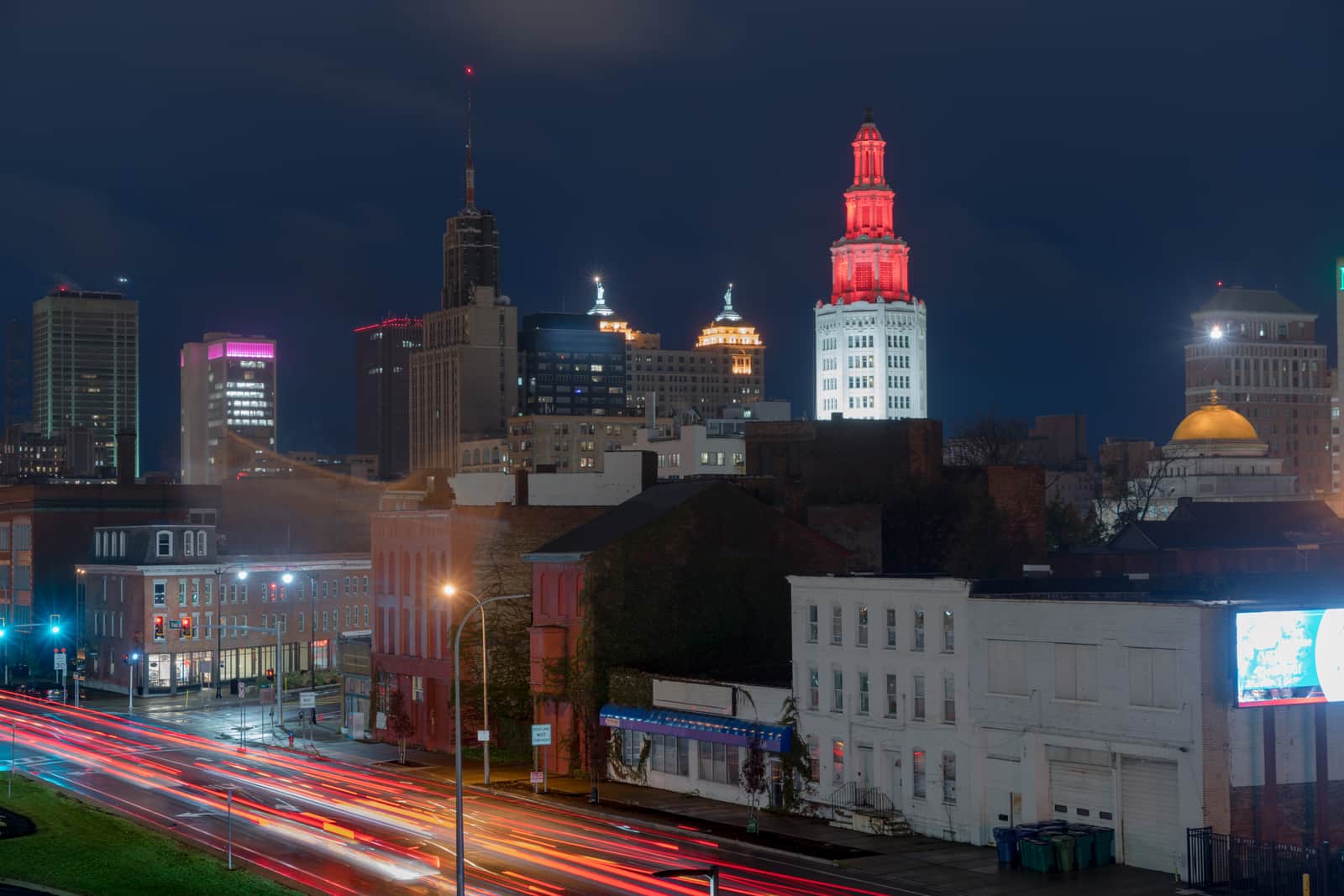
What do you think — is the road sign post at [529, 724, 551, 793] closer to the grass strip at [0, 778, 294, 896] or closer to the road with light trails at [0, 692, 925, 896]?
the road with light trails at [0, 692, 925, 896]

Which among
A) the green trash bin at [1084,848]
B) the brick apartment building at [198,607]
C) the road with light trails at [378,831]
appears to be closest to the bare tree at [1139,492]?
the brick apartment building at [198,607]

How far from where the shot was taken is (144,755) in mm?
80312

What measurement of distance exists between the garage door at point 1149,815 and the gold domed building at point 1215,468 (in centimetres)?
14441

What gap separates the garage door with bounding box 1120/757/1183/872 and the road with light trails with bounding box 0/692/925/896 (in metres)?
7.72

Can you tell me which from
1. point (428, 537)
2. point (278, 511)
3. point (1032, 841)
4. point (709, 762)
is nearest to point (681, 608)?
point (709, 762)

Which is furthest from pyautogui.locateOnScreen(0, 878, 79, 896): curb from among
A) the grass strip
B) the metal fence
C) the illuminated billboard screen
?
the illuminated billboard screen

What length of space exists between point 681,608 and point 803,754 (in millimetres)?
13829

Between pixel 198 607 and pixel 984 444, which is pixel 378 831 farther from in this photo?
pixel 984 444

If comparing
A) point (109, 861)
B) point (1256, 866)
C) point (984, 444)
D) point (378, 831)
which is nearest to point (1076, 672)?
point (1256, 866)

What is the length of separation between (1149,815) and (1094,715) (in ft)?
10.3

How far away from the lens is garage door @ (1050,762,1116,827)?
50531 mm

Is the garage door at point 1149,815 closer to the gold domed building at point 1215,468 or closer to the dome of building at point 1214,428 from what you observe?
the gold domed building at point 1215,468

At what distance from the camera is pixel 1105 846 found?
49.8 m

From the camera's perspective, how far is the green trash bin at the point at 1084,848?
49219mm
